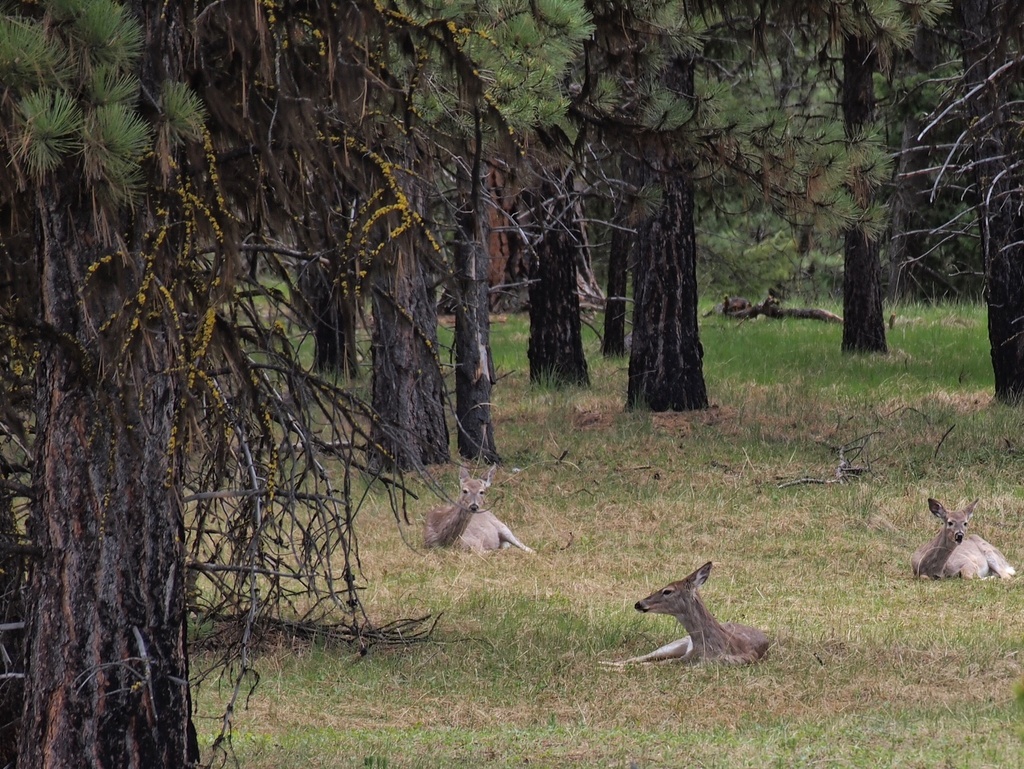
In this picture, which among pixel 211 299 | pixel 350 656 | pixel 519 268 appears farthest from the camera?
pixel 519 268

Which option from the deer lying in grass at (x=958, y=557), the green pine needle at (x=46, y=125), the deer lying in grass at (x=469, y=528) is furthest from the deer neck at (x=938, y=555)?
the green pine needle at (x=46, y=125)

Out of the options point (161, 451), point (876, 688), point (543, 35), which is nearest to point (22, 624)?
point (161, 451)

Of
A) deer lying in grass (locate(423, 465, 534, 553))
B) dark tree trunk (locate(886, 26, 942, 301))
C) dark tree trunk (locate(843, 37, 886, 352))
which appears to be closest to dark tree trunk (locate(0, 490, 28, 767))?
deer lying in grass (locate(423, 465, 534, 553))

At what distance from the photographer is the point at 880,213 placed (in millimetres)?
11195

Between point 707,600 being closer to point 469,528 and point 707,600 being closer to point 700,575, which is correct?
point 700,575

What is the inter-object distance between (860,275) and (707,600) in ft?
39.1

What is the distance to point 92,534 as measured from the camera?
5711mm

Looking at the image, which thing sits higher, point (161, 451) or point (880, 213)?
point (880, 213)

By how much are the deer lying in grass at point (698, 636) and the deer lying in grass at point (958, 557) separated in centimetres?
257

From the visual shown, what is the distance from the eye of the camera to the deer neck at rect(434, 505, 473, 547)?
12492 millimetres

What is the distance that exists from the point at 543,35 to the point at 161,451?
3.41 meters

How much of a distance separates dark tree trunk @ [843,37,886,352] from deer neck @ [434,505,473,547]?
10.2 m

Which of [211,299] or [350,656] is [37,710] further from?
[350,656]

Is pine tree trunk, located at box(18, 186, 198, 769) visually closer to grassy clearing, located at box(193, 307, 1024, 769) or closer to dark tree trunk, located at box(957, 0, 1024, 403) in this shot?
grassy clearing, located at box(193, 307, 1024, 769)
